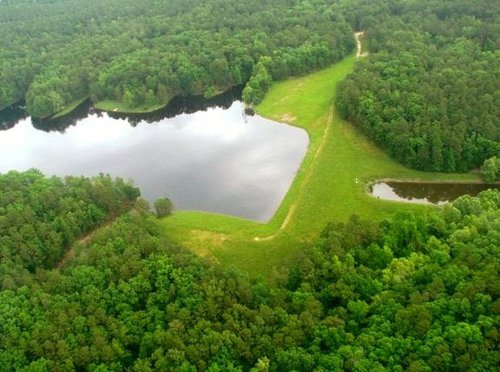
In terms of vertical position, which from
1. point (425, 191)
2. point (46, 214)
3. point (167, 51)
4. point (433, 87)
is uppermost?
point (167, 51)

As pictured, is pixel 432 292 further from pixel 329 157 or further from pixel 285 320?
pixel 329 157

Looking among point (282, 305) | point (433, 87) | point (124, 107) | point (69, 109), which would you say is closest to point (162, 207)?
point (282, 305)

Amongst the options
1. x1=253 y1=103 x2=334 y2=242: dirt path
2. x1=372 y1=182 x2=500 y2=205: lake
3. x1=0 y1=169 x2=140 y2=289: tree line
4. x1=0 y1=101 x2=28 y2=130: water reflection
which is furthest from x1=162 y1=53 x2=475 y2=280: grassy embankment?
x1=0 y1=101 x2=28 y2=130: water reflection

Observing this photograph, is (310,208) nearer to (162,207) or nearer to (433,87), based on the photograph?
(162,207)

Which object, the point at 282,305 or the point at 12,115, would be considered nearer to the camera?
the point at 282,305

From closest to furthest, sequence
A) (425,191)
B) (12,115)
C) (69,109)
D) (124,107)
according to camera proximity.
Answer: (425,191)
(124,107)
(69,109)
(12,115)

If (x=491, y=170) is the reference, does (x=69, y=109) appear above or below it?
above

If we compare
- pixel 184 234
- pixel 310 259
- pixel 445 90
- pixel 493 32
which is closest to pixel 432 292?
pixel 310 259
